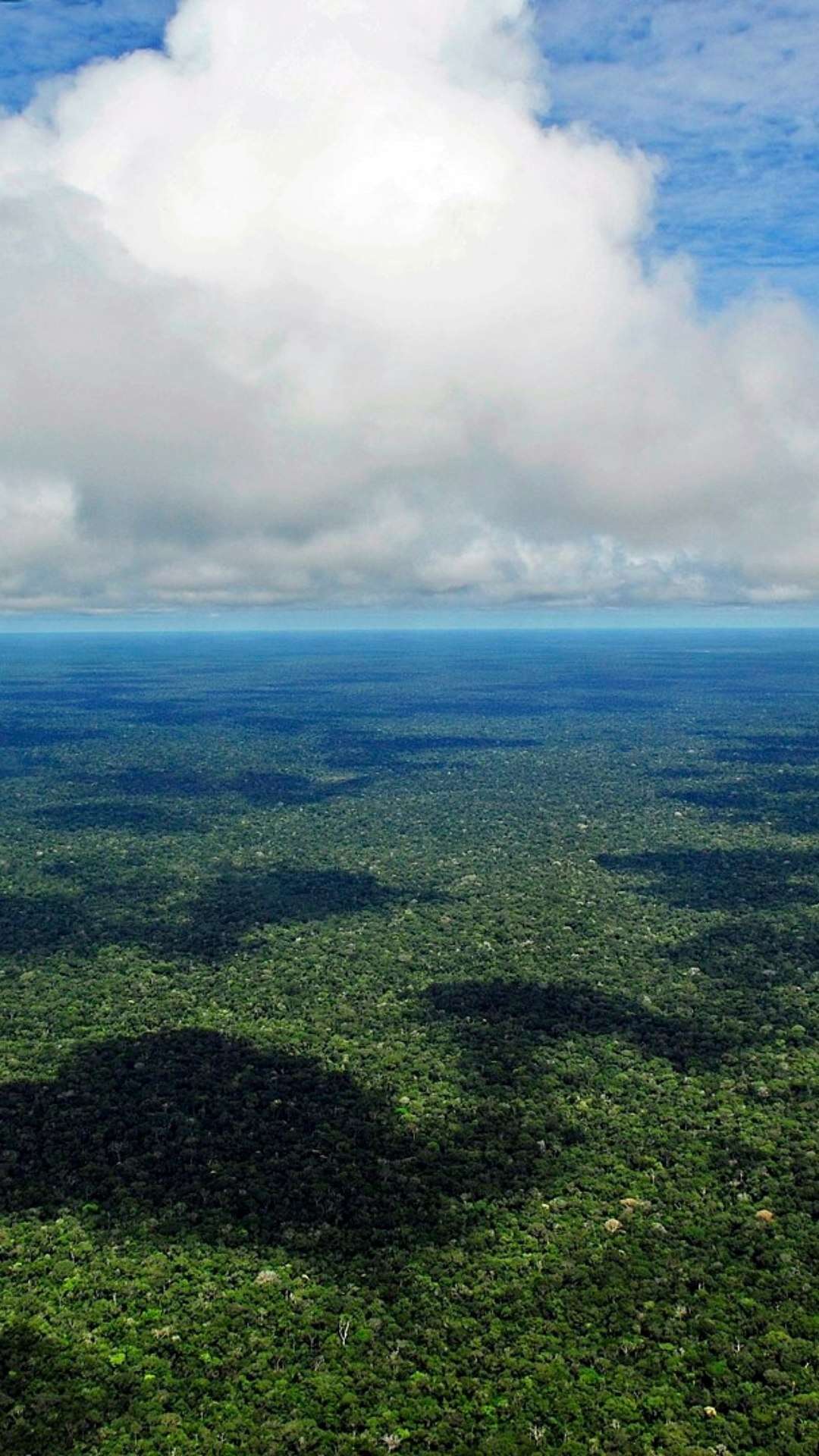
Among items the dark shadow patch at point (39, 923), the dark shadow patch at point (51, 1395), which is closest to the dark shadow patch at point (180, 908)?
the dark shadow patch at point (39, 923)

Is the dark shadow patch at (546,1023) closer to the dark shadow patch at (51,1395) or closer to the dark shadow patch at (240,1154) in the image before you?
the dark shadow patch at (240,1154)

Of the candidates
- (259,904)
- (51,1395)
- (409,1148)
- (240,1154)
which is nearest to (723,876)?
(259,904)

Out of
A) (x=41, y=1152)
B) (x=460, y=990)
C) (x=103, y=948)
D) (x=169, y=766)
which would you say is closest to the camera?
(x=41, y=1152)

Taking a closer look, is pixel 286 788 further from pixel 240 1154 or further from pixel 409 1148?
pixel 409 1148

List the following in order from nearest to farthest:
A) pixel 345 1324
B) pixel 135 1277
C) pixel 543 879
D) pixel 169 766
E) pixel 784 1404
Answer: pixel 784 1404 → pixel 345 1324 → pixel 135 1277 → pixel 543 879 → pixel 169 766

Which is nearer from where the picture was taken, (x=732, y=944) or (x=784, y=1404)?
(x=784, y=1404)

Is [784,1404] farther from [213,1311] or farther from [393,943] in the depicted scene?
[393,943]

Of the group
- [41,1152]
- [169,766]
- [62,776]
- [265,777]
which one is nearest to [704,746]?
[265,777]

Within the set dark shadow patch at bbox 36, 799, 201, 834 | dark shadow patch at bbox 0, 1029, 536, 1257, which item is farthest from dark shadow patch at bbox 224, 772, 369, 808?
dark shadow patch at bbox 0, 1029, 536, 1257
